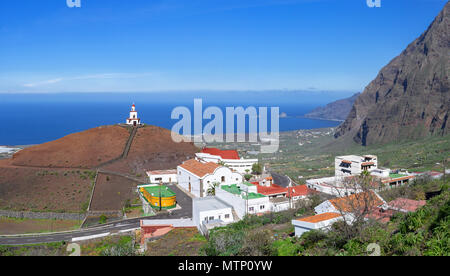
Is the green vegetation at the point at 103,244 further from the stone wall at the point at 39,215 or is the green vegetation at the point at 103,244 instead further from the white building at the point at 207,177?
the white building at the point at 207,177

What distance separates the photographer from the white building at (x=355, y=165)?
43.2 m

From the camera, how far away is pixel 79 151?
142ft

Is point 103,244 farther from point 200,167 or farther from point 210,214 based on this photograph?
point 200,167

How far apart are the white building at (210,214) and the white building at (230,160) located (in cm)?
1119

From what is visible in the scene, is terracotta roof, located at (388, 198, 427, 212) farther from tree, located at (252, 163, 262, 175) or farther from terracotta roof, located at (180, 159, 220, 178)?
tree, located at (252, 163, 262, 175)

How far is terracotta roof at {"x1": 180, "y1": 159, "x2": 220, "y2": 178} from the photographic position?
33031mm

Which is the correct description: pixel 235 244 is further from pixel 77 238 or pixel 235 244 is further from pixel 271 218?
pixel 77 238

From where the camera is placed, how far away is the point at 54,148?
43500mm

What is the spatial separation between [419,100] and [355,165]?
51.1 meters

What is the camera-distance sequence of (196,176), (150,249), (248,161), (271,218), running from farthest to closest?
(248,161), (196,176), (271,218), (150,249)

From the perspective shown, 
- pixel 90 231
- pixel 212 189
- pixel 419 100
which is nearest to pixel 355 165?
pixel 212 189

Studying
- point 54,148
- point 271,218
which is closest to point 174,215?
point 271,218

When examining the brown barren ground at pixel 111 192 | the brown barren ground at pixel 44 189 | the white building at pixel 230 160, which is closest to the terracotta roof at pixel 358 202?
the white building at pixel 230 160

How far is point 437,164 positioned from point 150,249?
1695 inches
